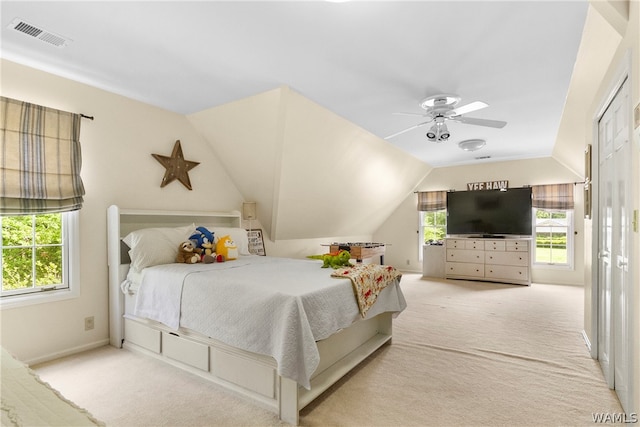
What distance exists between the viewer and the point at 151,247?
3.09m

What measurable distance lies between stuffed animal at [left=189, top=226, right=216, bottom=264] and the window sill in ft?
3.70

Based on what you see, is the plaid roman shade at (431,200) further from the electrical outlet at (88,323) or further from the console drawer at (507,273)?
the electrical outlet at (88,323)

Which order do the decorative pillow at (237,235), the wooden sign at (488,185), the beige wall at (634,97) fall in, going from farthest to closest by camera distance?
1. the wooden sign at (488,185)
2. the decorative pillow at (237,235)
3. the beige wall at (634,97)

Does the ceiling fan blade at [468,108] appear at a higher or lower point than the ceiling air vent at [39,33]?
lower

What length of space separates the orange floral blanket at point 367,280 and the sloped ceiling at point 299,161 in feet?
5.87

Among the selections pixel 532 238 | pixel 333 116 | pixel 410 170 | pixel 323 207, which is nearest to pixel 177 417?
pixel 333 116

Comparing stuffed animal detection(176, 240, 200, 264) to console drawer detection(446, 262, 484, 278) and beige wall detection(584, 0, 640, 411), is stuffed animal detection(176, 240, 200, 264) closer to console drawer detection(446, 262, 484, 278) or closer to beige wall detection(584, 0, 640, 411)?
beige wall detection(584, 0, 640, 411)

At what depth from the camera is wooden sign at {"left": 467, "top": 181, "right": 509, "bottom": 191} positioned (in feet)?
21.6

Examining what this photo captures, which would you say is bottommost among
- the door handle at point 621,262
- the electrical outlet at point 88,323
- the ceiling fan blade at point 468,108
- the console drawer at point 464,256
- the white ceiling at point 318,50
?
the electrical outlet at point 88,323

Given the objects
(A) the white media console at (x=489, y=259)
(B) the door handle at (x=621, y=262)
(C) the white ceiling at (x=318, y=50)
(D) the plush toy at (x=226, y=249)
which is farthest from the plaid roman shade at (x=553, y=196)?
(D) the plush toy at (x=226, y=249)

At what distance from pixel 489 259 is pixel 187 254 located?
5.44 meters

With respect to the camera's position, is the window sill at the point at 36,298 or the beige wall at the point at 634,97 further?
the window sill at the point at 36,298

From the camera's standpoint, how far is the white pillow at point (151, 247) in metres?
3.04

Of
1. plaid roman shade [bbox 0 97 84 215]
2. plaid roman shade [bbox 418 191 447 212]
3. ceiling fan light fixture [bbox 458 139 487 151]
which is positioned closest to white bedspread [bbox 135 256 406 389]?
plaid roman shade [bbox 0 97 84 215]
